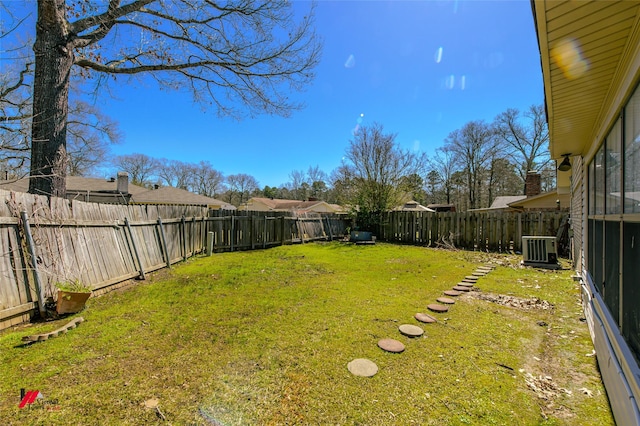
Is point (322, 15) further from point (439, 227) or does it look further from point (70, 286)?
point (439, 227)

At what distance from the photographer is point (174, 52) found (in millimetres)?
6574

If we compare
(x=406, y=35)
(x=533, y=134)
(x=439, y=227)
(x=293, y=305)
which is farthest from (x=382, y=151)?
(x=533, y=134)

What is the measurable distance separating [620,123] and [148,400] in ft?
12.6

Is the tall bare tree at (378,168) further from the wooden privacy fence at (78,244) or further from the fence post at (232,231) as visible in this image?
the wooden privacy fence at (78,244)

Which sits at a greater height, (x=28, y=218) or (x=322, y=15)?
(x=322, y=15)

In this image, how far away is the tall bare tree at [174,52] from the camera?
4.82 m

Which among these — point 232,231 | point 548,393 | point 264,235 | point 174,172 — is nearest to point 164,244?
point 232,231

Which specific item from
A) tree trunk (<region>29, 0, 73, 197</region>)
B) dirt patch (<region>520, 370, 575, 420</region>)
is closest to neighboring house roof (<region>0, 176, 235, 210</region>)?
tree trunk (<region>29, 0, 73, 197</region>)

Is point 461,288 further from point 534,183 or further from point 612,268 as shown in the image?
point 534,183

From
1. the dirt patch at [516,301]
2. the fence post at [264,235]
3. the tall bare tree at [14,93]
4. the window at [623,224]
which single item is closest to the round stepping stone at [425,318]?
the dirt patch at [516,301]

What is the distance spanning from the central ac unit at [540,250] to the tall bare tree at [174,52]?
7.21 meters

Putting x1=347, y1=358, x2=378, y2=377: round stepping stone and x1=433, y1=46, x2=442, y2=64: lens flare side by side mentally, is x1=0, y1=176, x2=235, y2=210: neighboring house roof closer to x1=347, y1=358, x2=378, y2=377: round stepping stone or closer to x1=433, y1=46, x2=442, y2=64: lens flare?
x1=433, y1=46, x2=442, y2=64: lens flare

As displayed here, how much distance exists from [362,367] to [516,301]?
10.3 ft

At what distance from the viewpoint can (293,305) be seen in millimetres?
3787
